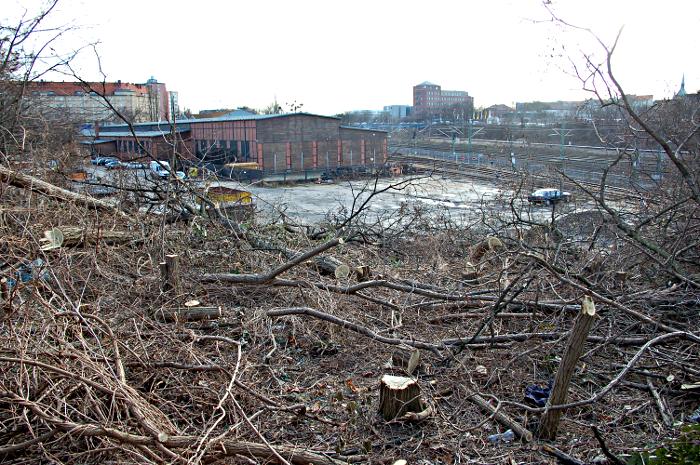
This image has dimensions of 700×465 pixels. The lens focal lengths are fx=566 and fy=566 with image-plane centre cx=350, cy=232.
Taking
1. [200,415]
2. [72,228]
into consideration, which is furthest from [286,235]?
[200,415]

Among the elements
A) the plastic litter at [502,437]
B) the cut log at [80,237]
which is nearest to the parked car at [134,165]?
the cut log at [80,237]

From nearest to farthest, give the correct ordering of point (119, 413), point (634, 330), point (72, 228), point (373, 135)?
point (119, 413) < point (634, 330) < point (72, 228) < point (373, 135)

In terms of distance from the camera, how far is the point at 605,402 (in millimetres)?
3758

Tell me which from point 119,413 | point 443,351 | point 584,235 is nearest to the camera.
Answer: point 119,413

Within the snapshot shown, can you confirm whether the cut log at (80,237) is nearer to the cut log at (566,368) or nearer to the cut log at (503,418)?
the cut log at (503,418)

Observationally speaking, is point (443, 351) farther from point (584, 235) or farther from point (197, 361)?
point (584, 235)

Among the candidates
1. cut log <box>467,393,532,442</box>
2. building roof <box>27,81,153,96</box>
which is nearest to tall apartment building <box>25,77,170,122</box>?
building roof <box>27,81,153,96</box>

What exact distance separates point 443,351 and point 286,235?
3716 mm

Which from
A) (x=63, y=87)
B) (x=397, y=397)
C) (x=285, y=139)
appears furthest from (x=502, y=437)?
(x=285, y=139)

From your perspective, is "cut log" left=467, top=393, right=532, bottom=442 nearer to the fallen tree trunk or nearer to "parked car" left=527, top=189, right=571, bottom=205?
"parked car" left=527, top=189, right=571, bottom=205

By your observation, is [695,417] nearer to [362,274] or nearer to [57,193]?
[362,274]

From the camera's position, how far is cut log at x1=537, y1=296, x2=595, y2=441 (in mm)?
3004

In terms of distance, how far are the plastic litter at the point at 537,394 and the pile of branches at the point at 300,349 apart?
0.04 m

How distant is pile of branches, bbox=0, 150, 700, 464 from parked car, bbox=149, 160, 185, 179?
2.08 feet
